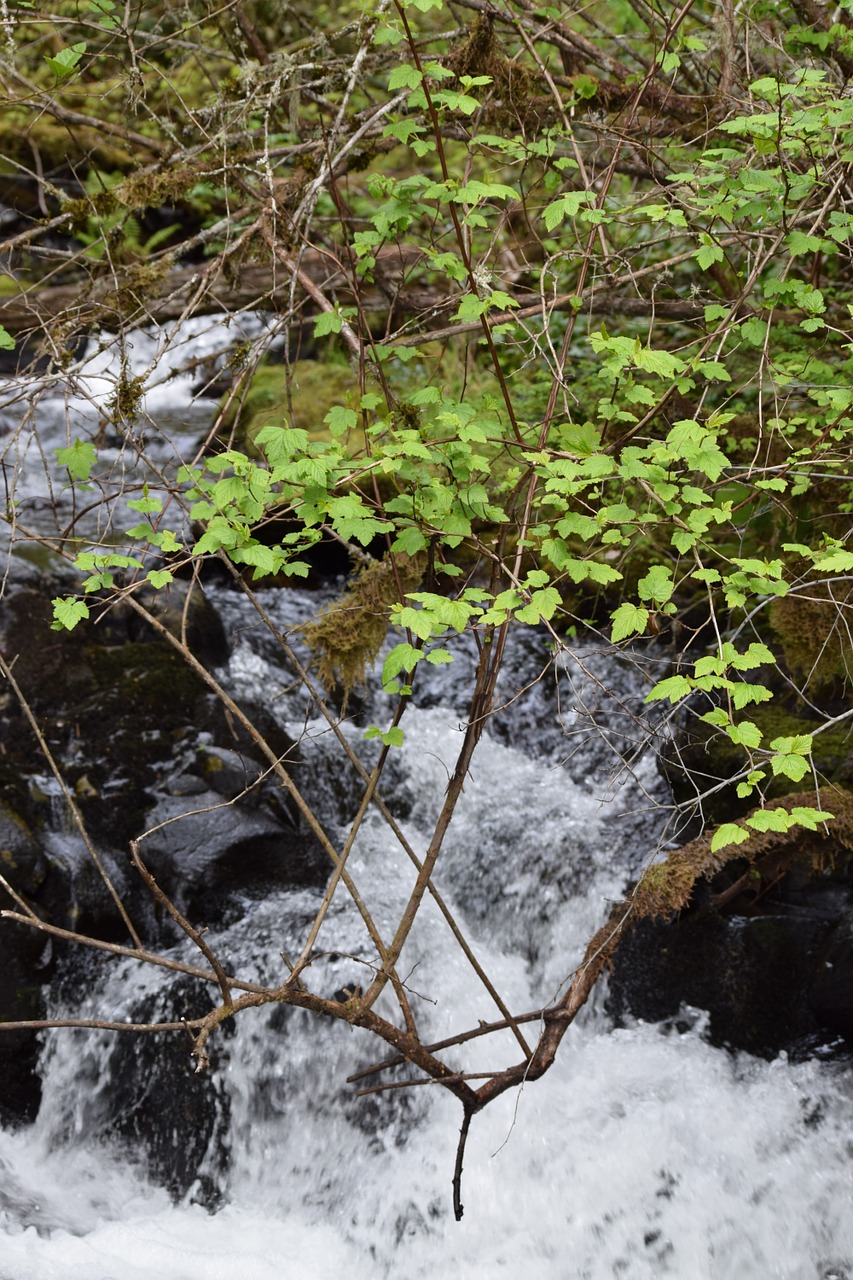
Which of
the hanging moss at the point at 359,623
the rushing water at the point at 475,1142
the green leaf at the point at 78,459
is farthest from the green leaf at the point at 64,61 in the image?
the rushing water at the point at 475,1142

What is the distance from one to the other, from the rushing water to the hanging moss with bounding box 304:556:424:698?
2.67 ft

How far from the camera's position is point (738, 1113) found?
11.6 feet

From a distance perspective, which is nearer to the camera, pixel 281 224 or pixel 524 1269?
pixel 524 1269

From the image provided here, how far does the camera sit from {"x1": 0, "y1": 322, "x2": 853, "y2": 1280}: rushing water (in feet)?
10.5

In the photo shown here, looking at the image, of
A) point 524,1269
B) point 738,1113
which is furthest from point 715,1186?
point 524,1269

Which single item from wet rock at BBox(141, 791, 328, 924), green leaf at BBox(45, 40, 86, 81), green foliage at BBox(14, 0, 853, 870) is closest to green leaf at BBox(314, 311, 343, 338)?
green foliage at BBox(14, 0, 853, 870)

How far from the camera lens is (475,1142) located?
356cm

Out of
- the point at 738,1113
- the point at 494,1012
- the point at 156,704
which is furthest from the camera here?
the point at 156,704

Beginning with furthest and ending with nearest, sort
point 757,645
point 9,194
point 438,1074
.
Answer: point 9,194
point 438,1074
point 757,645

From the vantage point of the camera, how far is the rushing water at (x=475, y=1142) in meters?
3.20

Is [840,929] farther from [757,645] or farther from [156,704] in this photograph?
[156,704]

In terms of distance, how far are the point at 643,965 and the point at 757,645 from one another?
2.19 meters

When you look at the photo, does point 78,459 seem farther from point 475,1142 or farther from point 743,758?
point 743,758

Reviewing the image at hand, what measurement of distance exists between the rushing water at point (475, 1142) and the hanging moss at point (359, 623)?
0.81 metres
